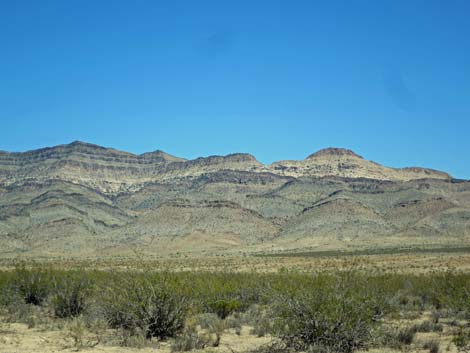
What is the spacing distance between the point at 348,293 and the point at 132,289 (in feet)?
22.2

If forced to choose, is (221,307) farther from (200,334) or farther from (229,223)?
(229,223)

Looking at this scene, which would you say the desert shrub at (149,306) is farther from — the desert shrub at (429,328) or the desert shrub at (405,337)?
the desert shrub at (429,328)

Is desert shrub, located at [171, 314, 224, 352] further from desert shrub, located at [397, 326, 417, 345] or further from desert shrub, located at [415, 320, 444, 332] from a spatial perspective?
desert shrub, located at [415, 320, 444, 332]

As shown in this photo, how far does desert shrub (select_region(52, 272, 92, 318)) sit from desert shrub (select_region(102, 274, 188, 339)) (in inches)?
228

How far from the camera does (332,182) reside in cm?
19050

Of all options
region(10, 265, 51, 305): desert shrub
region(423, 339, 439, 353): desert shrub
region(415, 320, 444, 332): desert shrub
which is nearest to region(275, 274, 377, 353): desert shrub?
region(423, 339, 439, 353): desert shrub

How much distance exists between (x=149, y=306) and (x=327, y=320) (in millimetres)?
5804

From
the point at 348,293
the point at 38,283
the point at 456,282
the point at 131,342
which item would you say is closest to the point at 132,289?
the point at 131,342

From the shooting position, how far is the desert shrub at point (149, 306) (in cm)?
1862

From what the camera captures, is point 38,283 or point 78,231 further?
point 78,231

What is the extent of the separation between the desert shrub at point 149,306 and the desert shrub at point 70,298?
19.0 feet

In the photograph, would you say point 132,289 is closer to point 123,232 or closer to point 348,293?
point 348,293

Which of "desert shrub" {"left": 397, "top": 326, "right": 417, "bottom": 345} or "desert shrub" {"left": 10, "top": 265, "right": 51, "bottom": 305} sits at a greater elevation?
"desert shrub" {"left": 10, "top": 265, "right": 51, "bottom": 305}

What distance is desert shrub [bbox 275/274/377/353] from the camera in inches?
617
